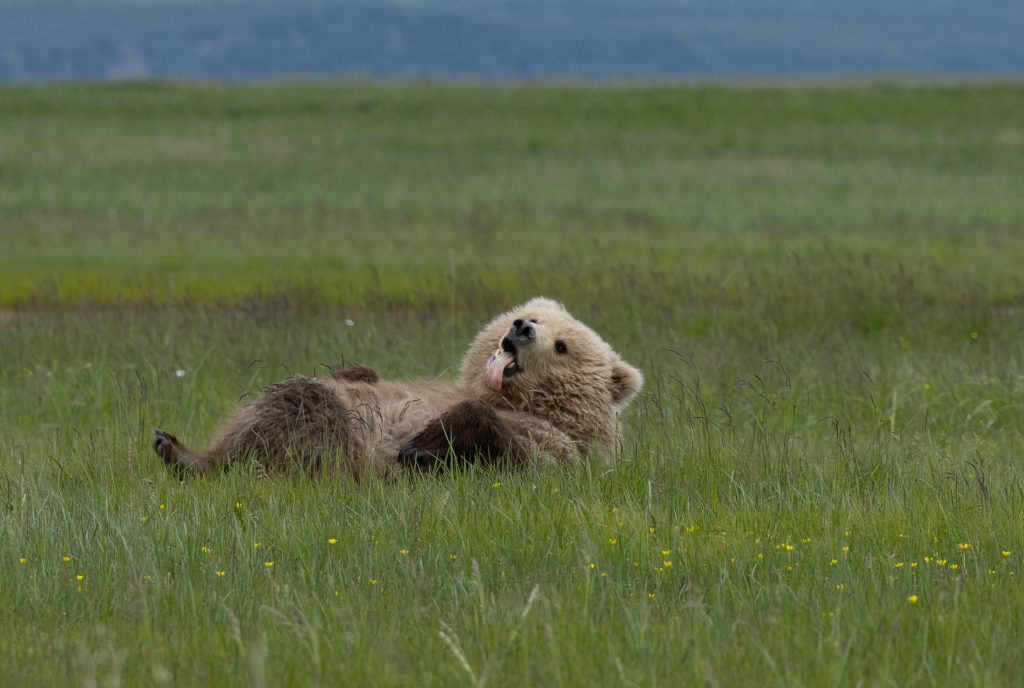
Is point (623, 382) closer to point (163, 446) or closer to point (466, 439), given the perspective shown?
point (466, 439)

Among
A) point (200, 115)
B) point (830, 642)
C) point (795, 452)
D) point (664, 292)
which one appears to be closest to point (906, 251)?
point (664, 292)

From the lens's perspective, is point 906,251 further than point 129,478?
Yes

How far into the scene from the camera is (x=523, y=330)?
6.34 metres

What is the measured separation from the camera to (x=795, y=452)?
22.4 feet

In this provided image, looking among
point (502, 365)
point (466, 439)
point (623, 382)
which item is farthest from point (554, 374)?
point (466, 439)

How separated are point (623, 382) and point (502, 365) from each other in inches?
27.5

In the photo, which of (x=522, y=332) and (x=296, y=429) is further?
(x=522, y=332)

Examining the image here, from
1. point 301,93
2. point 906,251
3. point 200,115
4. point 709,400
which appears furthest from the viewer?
point 301,93

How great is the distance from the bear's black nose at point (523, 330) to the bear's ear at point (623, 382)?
23.8 inches

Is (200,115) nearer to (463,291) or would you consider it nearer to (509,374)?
(463,291)

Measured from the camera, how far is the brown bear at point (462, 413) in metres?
6.05

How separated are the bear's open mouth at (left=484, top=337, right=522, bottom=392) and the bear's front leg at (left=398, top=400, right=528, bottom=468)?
29cm

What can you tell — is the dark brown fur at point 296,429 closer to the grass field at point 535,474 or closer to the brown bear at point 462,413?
the brown bear at point 462,413

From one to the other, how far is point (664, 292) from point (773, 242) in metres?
6.25
